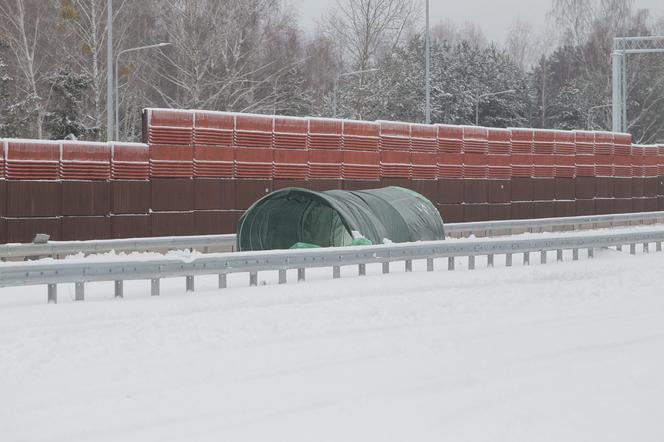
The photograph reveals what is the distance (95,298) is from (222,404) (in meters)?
6.82

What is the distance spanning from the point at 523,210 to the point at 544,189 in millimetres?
1355

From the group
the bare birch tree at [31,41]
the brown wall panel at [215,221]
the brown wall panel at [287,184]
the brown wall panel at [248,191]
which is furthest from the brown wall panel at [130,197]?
the bare birch tree at [31,41]

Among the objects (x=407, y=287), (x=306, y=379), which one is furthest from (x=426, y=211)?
(x=306, y=379)

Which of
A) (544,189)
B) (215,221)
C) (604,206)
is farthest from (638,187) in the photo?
(215,221)

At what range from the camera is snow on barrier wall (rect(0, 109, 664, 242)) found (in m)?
26.4

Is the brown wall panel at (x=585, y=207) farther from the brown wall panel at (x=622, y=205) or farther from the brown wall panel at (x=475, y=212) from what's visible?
the brown wall panel at (x=475, y=212)

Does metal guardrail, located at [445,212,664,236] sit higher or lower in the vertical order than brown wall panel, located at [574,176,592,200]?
lower

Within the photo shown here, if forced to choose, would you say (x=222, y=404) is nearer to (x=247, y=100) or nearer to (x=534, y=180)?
(x=534, y=180)

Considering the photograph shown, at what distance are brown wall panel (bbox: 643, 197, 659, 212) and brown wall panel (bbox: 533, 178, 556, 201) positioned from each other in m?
7.10

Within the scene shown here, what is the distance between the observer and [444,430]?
7.80 metres

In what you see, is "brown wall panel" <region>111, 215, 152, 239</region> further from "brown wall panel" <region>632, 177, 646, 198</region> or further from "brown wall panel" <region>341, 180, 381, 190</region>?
"brown wall panel" <region>632, 177, 646, 198</region>

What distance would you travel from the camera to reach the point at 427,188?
118 ft

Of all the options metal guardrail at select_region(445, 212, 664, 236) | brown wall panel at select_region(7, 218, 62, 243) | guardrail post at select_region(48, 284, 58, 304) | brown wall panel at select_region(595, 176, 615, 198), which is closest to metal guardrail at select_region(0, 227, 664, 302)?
guardrail post at select_region(48, 284, 58, 304)

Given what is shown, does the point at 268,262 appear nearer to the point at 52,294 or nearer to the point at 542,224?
the point at 52,294
